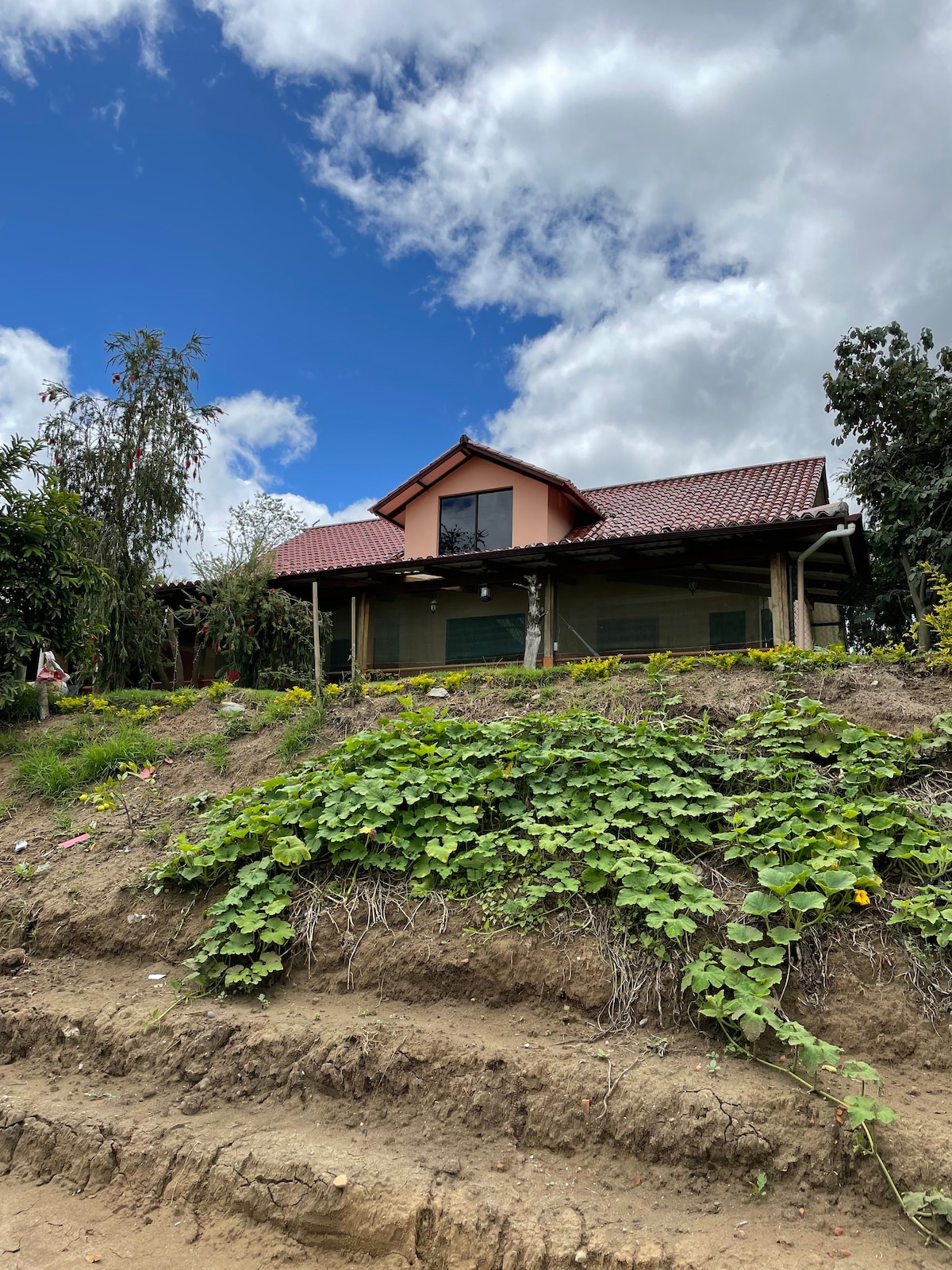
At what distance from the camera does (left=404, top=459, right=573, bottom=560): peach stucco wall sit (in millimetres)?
14602

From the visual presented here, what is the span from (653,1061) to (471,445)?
508 inches

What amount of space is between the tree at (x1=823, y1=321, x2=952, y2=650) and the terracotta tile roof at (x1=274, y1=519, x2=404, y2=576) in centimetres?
1018

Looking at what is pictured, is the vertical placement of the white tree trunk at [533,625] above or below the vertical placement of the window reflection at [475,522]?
below

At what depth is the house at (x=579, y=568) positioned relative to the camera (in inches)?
503

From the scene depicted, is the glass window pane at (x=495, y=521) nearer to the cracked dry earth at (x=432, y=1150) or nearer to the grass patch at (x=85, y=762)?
the grass patch at (x=85, y=762)

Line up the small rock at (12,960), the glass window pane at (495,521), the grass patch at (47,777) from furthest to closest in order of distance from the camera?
the glass window pane at (495,521) < the grass patch at (47,777) < the small rock at (12,960)

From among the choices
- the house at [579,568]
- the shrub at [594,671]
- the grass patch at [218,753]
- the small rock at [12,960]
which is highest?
the house at [579,568]

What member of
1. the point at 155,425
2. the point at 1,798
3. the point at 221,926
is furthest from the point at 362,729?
the point at 155,425

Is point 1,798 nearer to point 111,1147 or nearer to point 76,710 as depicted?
point 76,710

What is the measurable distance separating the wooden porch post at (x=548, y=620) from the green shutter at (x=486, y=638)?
1307 mm

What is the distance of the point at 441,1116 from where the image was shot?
3.53m

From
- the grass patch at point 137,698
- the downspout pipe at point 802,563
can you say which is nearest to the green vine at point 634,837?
the grass patch at point 137,698

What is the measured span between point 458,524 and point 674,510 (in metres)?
4.08

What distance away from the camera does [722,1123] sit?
317 cm
